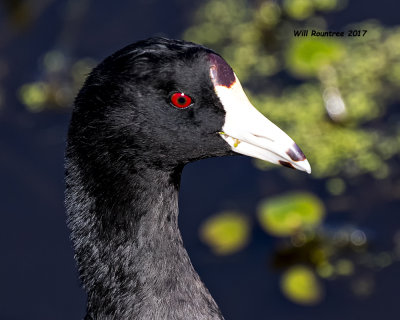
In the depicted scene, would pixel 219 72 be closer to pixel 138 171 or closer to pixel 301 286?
pixel 138 171

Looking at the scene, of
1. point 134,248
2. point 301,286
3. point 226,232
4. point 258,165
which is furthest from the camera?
point 258,165

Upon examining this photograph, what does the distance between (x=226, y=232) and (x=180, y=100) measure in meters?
2.40

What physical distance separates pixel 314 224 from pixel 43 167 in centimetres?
182

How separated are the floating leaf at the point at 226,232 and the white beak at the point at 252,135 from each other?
7.15ft

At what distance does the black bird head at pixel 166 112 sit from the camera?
301 cm

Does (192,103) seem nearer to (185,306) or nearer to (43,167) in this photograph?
(185,306)

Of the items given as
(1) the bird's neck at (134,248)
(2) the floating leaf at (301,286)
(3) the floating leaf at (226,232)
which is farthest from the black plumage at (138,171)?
(3) the floating leaf at (226,232)

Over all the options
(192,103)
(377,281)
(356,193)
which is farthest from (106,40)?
(192,103)

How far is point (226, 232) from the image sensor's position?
534cm

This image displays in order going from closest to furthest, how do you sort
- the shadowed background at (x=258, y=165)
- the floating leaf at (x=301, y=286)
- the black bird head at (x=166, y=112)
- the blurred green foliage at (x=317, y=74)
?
the black bird head at (x=166, y=112) < the floating leaf at (x=301, y=286) < the shadowed background at (x=258, y=165) < the blurred green foliage at (x=317, y=74)

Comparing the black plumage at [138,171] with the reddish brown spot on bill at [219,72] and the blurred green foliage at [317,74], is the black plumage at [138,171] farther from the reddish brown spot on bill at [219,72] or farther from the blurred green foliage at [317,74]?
the blurred green foliage at [317,74]

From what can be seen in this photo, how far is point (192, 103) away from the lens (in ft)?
10.1

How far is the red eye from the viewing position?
3022mm

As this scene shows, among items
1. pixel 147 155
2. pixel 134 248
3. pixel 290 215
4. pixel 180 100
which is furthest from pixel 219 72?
pixel 290 215
